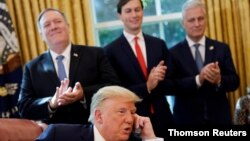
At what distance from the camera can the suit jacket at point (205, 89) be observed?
2893 mm

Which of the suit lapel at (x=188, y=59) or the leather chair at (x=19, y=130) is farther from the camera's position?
the suit lapel at (x=188, y=59)

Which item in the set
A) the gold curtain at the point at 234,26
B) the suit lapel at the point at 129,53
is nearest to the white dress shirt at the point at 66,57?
the suit lapel at the point at 129,53

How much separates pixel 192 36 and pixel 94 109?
1215 mm

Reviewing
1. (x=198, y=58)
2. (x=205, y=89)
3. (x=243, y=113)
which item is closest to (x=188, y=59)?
(x=198, y=58)

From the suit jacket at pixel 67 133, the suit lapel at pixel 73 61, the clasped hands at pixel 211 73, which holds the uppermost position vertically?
the suit lapel at pixel 73 61

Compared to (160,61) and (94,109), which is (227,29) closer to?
(160,61)

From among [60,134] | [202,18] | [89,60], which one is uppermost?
[202,18]

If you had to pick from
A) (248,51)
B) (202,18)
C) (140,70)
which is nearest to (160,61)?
(140,70)

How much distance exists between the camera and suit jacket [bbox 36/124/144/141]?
2.14 meters

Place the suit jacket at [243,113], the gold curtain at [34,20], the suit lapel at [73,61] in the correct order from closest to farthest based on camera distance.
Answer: the suit lapel at [73,61] < the suit jacket at [243,113] < the gold curtain at [34,20]

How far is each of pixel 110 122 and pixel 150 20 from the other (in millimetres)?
2158

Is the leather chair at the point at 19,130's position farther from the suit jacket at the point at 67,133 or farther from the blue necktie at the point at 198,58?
the blue necktie at the point at 198,58

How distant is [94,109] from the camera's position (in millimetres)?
2111

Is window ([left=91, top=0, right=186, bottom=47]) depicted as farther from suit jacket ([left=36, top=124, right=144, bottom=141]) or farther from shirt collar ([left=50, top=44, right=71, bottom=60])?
suit jacket ([left=36, top=124, right=144, bottom=141])
